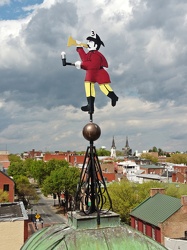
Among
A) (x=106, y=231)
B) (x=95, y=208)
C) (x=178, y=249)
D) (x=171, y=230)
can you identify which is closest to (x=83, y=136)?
(x=95, y=208)

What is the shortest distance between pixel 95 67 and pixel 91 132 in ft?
5.46

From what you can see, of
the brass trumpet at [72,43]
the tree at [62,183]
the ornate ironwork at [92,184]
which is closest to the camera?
the ornate ironwork at [92,184]

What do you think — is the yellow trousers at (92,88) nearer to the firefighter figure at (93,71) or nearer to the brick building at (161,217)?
the firefighter figure at (93,71)

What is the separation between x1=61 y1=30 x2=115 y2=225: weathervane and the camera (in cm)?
725

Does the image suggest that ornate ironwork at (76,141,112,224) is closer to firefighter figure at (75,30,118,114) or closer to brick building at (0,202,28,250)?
firefighter figure at (75,30,118,114)

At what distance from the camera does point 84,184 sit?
757 cm

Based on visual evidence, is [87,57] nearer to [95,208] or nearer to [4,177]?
[95,208]

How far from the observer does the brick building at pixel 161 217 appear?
108ft

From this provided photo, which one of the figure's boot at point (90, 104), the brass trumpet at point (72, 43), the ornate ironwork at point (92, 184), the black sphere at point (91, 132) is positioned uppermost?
the brass trumpet at point (72, 43)

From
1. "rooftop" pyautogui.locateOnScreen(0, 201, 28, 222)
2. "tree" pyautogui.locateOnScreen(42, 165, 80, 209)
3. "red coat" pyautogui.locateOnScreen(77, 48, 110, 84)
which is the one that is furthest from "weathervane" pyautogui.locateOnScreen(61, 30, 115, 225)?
"tree" pyautogui.locateOnScreen(42, 165, 80, 209)

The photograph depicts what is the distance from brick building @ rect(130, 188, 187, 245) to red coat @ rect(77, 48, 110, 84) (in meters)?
26.4

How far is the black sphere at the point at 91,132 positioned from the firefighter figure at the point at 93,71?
23.0 inches

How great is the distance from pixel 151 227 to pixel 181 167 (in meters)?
73.6

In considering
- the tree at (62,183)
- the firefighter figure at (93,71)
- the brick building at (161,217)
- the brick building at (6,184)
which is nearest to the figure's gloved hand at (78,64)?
the firefighter figure at (93,71)
